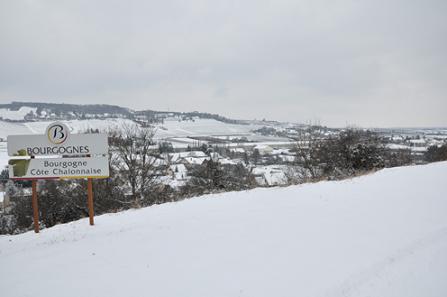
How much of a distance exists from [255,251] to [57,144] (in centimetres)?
689

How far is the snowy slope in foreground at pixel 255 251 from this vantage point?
4277 mm

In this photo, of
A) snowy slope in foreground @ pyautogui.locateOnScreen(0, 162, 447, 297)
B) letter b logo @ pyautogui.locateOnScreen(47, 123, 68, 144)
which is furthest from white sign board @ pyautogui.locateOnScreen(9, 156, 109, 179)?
snowy slope in foreground @ pyautogui.locateOnScreen(0, 162, 447, 297)

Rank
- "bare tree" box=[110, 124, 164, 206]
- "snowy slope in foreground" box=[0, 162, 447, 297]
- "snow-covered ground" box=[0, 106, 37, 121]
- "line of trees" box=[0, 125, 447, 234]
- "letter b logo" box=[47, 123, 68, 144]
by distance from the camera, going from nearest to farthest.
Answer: "snowy slope in foreground" box=[0, 162, 447, 297] → "letter b logo" box=[47, 123, 68, 144] → "line of trees" box=[0, 125, 447, 234] → "bare tree" box=[110, 124, 164, 206] → "snow-covered ground" box=[0, 106, 37, 121]

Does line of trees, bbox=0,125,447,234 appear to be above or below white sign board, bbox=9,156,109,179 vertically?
below

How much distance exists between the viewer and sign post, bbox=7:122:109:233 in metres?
8.39

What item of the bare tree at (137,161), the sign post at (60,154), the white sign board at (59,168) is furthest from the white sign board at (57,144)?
the bare tree at (137,161)

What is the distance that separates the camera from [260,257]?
16.7ft

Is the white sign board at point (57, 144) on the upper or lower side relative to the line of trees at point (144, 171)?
upper

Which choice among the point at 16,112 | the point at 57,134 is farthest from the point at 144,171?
the point at 16,112

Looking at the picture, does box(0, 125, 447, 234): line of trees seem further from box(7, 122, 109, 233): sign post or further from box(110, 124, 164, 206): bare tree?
box(7, 122, 109, 233): sign post

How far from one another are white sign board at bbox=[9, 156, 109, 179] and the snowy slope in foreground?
1.64 m

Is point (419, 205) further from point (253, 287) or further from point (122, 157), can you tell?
point (122, 157)

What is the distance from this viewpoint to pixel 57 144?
841 centimetres

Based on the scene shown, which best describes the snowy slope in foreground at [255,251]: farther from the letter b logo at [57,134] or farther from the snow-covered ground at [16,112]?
the snow-covered ground at [16,112]
